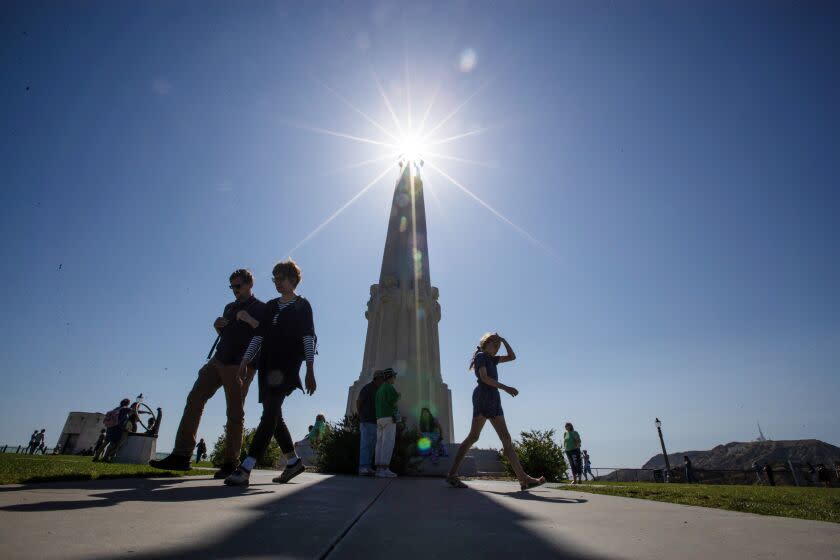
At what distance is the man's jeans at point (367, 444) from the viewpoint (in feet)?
24.5

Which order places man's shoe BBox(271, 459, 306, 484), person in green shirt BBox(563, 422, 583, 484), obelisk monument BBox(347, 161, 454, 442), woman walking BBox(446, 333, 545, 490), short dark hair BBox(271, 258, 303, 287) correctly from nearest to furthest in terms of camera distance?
1. man's shoe BBox(271, 459, 306, 484)
2. short dark hair BBox(271, 258, 303, 287)
3. woman walking BBox(446, 333, 545, 490)
4. person in green shirt BBox(563, 422, 583, 484)
5. obelisk monument BBox(347, 161, 454, 442)

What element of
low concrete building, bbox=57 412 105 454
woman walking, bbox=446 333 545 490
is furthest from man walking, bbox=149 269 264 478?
low concrete building, bbox=57 412 105 454

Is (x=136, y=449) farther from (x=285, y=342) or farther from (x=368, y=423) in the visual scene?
(x=285, y=342)

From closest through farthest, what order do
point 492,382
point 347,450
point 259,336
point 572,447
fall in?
point 259,336 → point 492,382 → point 347,450 → point 572,447

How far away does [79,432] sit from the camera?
1928 centimetres

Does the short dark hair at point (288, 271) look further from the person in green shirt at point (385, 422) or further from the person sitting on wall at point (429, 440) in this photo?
the person sitting on wall at point (429, 440)

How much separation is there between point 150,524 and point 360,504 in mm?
1260

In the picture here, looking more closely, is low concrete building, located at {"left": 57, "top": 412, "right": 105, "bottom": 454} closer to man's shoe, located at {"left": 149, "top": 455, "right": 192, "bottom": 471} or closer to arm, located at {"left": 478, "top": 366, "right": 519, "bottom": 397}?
man's shoe, located at {"left": 149, "top": 455, "right": 192, "bottom": 471}

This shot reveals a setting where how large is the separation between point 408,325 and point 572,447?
8.54 metres

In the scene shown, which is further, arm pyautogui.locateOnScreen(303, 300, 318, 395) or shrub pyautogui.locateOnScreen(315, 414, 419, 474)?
shrub pyautogui.locateOnScreen(315, 414, 419, 474)

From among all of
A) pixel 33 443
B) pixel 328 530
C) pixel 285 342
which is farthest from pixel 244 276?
pixel 33 443

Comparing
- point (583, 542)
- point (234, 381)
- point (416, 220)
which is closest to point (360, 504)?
point (583, 542)

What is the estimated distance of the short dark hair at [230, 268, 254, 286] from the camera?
505cm

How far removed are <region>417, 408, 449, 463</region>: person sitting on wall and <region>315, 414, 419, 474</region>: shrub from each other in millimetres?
794
